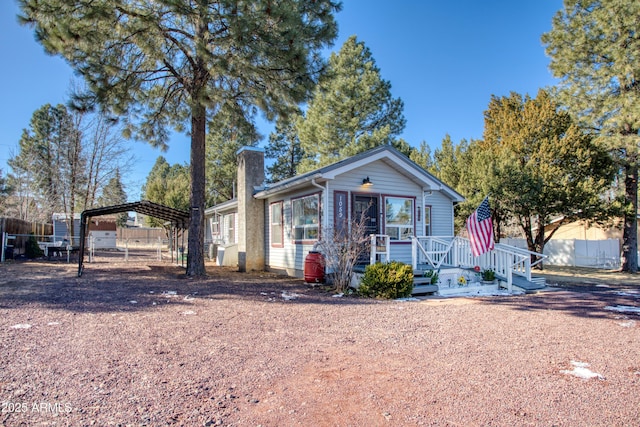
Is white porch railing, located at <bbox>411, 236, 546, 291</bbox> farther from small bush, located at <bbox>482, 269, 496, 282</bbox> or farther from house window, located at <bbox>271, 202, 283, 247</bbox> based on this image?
house window, located at <bbox>271, 202, 283, 247</bbox>

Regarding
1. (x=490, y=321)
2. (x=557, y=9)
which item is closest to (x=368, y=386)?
(x=490, y=321)

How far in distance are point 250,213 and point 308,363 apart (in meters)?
10.3

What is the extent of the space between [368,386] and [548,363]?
209 cm

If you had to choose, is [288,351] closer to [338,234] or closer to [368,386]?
[368,386]

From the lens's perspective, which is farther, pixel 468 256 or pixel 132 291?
pixel 468 256

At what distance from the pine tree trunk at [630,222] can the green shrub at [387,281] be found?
12.5 metres

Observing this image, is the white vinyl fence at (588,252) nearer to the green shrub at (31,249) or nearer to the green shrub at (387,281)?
the green shrub at (387,281)

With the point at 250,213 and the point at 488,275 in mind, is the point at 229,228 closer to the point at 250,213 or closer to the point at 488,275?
the point at 250,213

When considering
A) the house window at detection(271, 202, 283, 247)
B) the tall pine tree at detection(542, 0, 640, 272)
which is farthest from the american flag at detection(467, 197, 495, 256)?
the tall pine tree at detection(542, 0, 640, 272)

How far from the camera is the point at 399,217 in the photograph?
39.0 feet

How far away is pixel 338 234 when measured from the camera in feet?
30.9

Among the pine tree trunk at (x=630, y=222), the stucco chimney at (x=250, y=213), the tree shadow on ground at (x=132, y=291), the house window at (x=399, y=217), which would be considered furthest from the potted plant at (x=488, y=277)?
the pine tree trunk at (x=630, y=222)

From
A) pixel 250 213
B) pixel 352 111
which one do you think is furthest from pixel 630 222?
pixel 250 213

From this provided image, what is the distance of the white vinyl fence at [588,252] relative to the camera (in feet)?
63.2
